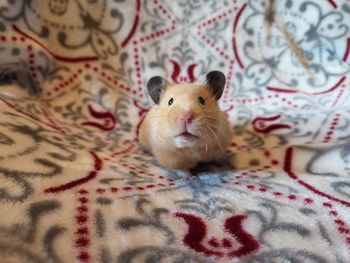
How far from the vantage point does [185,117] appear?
0.80 m

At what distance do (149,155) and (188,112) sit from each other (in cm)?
24

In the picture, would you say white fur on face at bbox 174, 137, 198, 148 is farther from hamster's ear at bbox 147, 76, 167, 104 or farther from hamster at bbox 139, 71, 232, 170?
hamster's ear at bbox 147, 76, 167, 104

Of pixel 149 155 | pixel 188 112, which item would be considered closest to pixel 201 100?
pixel 188 112

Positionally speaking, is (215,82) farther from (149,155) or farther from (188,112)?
(149,155)

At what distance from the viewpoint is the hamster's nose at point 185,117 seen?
800 millimetres

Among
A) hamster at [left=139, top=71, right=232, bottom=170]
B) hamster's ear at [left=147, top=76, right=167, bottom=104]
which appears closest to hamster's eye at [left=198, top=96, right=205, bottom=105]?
hamster at [left=139, top=71, right=232, bottom=170]

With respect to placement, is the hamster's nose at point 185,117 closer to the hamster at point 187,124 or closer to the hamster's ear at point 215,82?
the hamster at point 187,124

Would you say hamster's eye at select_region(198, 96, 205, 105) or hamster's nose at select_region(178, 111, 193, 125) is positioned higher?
hamster's eye at select_region(198, 96, 205, 105)

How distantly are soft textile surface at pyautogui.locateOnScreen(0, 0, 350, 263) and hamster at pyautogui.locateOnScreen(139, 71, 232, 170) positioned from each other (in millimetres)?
43

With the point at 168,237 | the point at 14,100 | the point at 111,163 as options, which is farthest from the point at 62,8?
the point at 168,237

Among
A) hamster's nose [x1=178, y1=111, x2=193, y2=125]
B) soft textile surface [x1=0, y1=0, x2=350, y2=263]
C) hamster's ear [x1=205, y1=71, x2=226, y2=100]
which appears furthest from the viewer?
hamster's ear [x1=205, y1=71, x2=226, y2=100]

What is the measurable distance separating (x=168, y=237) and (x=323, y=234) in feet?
0.74

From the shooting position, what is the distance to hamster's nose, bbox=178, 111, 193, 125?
80 cm

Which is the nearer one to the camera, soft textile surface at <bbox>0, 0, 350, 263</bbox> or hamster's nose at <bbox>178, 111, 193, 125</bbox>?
soft textile surface at <bbox>0, 0, 350, 263</bbox>
